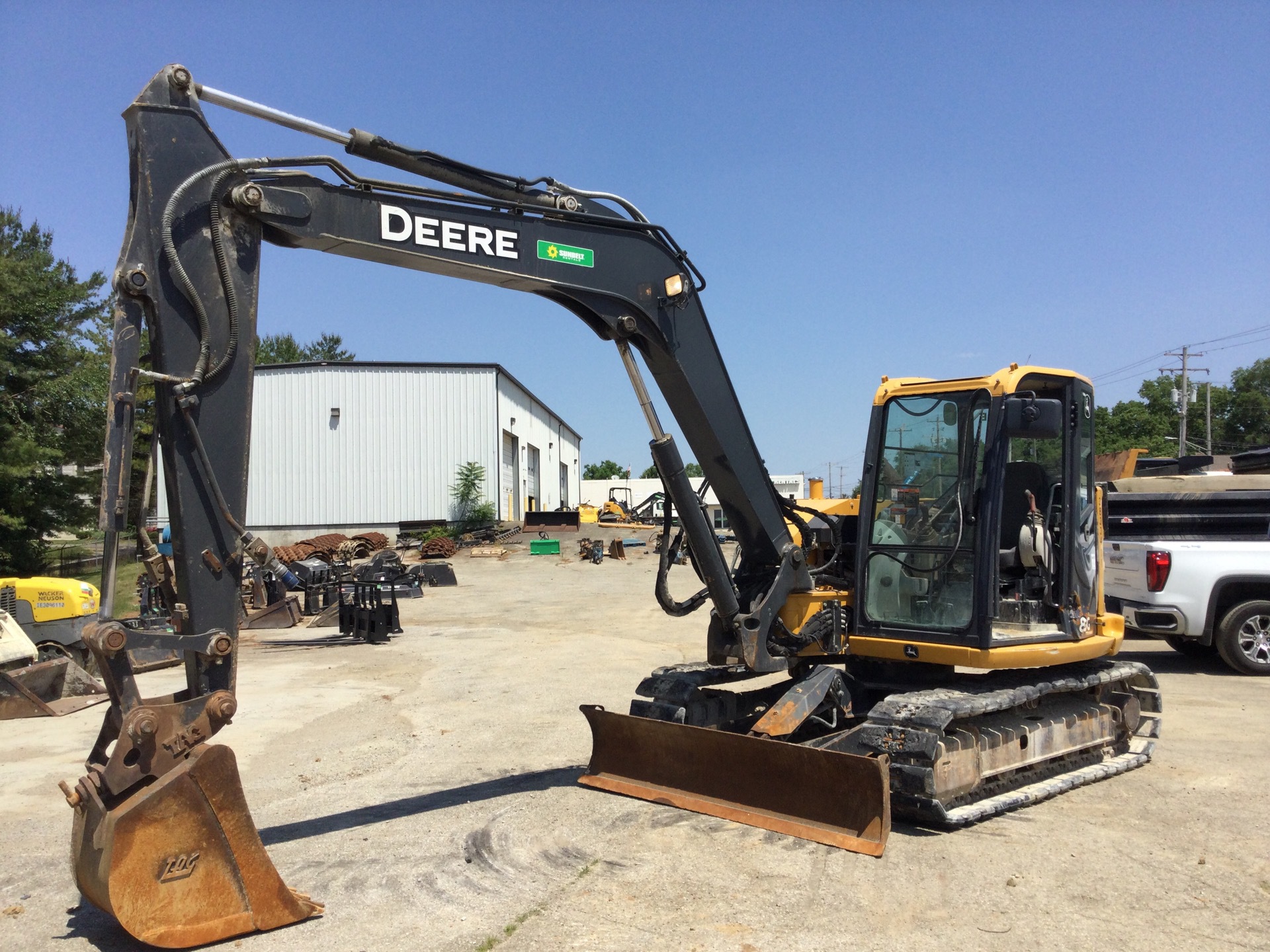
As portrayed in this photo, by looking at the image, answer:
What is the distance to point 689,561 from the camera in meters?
7.00

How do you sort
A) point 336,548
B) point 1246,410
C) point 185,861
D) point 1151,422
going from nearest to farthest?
1. point 185,861
2. point 336,548
3. point 1151,422
4. point 1246,410

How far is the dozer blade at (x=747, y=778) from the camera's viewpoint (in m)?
5.40

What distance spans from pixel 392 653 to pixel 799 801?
30.0 feet

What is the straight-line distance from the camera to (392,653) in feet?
44.8

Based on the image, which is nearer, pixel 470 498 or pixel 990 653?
pixel 990 653

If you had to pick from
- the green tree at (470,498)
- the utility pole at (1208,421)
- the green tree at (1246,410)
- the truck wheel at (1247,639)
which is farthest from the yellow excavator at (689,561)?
the green tree at (1246,410)

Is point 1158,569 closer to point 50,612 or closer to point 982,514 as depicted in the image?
point 982,514

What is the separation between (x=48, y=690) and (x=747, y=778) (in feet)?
25.7

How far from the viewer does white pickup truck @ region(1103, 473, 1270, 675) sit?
36.2ft

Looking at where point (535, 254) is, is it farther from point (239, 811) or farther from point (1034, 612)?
point (1034, 612)

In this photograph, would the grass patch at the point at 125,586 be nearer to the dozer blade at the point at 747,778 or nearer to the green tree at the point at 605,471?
the dozer blade at the point at 747,778

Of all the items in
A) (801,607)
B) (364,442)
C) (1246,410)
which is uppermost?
(1246,410)

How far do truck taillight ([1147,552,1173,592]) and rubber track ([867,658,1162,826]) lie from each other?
3.61 metres

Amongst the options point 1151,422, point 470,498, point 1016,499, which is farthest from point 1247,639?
point 1151,422
